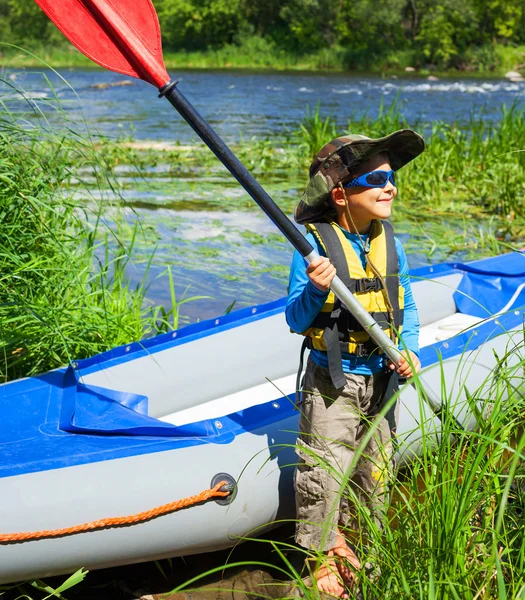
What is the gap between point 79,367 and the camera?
2.82 meters

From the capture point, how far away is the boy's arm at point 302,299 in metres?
2.11

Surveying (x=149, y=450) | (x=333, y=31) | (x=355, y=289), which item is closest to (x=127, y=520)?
(x=149, y=450)

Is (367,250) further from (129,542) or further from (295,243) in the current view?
(129,542)

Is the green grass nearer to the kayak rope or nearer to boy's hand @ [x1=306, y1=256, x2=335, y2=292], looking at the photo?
the kayak rope

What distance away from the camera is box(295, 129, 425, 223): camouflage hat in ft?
7.10

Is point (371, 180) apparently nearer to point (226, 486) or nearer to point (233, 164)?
point (233, 164)

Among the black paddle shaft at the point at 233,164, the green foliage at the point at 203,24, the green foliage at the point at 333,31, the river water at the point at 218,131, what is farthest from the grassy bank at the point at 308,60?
the black paddle shaft at the point at 233,164

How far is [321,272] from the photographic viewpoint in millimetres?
2057

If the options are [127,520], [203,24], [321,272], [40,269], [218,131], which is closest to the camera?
[321,272]

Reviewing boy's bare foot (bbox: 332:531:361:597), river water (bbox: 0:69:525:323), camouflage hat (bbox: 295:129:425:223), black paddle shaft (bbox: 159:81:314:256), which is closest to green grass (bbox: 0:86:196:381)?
river water (bbox: 0:69:525:323)

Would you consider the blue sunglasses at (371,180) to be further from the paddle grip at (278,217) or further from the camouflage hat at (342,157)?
the paddle grip at (278,217)

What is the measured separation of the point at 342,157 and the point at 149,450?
0.98 m

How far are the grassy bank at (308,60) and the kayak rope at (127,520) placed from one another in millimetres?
27730

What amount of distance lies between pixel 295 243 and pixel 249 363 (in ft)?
3.84
